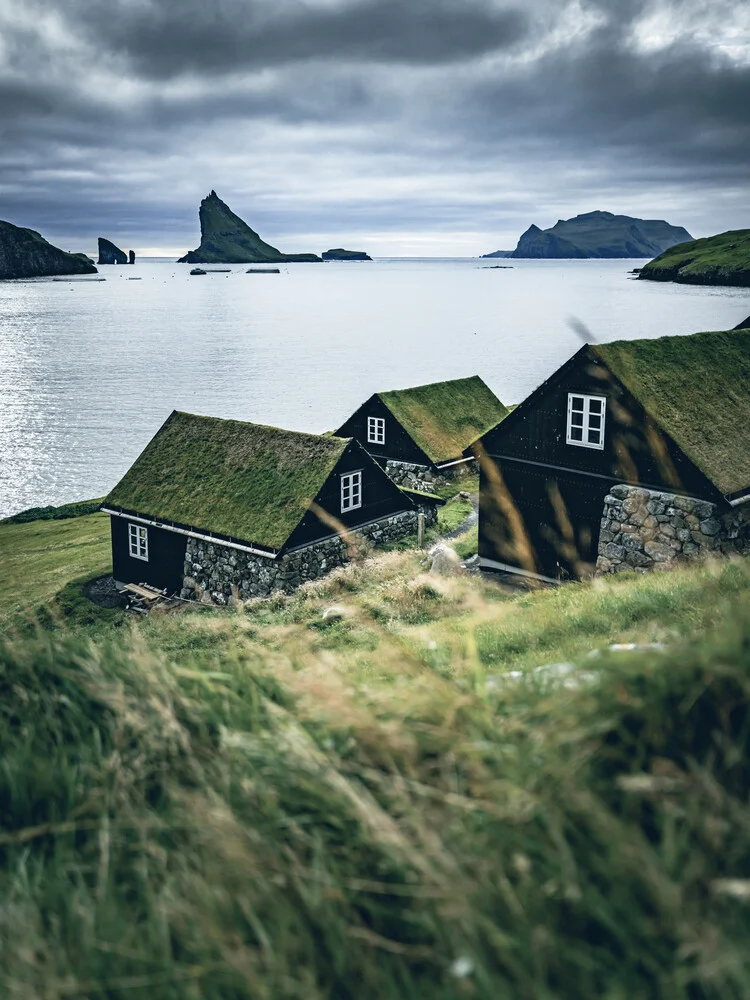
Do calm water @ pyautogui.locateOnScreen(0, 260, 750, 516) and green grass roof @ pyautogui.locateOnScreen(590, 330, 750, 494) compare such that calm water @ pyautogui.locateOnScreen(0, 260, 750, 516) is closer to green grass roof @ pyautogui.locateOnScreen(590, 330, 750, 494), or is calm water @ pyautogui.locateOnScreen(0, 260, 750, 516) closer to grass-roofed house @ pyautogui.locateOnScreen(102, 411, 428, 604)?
grass-roofed house @ pyautogui.locateOnScreen(102, 411, 428, 604)

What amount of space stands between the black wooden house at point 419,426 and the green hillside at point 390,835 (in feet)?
118

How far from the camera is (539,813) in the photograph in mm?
3529

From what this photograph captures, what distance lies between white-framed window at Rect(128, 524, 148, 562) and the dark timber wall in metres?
12.9

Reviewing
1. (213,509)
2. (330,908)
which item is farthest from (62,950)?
(213,509)

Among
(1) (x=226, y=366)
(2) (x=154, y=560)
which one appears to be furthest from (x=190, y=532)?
(1) (x=226, y=366)

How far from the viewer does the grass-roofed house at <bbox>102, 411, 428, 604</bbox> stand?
2681cm

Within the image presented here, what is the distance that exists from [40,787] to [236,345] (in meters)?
139

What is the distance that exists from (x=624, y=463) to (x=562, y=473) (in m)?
2.06

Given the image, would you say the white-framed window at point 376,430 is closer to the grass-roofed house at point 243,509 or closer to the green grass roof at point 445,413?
the green grass roof at point 445,413

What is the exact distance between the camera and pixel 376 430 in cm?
4209

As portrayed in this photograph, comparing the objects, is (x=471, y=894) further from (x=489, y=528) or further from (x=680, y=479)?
(x=489, y=528)

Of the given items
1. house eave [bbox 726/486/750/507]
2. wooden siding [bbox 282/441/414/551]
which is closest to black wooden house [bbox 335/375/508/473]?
wooden siding [bbox 282/441/414/551]

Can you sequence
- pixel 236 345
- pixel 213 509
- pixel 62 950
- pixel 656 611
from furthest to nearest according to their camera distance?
1. pixel 236 345
2. pixel 213 509
3. pixel 656 611
4. pixel 62 950

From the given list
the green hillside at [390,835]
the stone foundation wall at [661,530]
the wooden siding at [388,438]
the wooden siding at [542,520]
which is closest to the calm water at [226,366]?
the wooden siding at [388,438]
